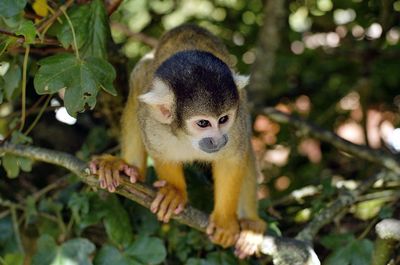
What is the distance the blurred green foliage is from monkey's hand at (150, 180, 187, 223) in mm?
153

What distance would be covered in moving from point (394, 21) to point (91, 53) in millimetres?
2172

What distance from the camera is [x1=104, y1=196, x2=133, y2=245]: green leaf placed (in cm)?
325

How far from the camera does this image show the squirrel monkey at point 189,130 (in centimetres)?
302

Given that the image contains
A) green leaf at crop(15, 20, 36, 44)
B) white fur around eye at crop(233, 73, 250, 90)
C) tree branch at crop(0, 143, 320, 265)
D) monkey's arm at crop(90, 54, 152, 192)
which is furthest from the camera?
monkey's arm at crop(90, 54, 152, 192)

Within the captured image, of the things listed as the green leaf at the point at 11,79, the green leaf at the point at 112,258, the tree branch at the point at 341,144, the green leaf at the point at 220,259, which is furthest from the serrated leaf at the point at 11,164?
the tree branch at the point at 341,144

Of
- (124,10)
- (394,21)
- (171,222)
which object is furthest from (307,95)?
(171,222)

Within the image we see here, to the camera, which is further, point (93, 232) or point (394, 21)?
point (394, 21)

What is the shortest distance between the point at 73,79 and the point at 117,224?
2.73ft

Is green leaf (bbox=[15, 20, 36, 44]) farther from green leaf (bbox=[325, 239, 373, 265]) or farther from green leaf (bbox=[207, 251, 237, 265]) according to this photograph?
green leaf (bbox=[325, 239, 373, 265])

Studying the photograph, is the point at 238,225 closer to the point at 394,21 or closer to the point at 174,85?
the point at 174,85

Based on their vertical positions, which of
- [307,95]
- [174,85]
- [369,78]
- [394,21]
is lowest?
[307,95]

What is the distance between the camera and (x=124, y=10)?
196 inches

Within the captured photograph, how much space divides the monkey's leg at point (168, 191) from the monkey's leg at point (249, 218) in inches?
12.7

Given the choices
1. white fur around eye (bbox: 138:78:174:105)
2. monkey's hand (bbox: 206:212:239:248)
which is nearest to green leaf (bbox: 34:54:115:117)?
white fur around eye (bbox: 138:78:174:105)
